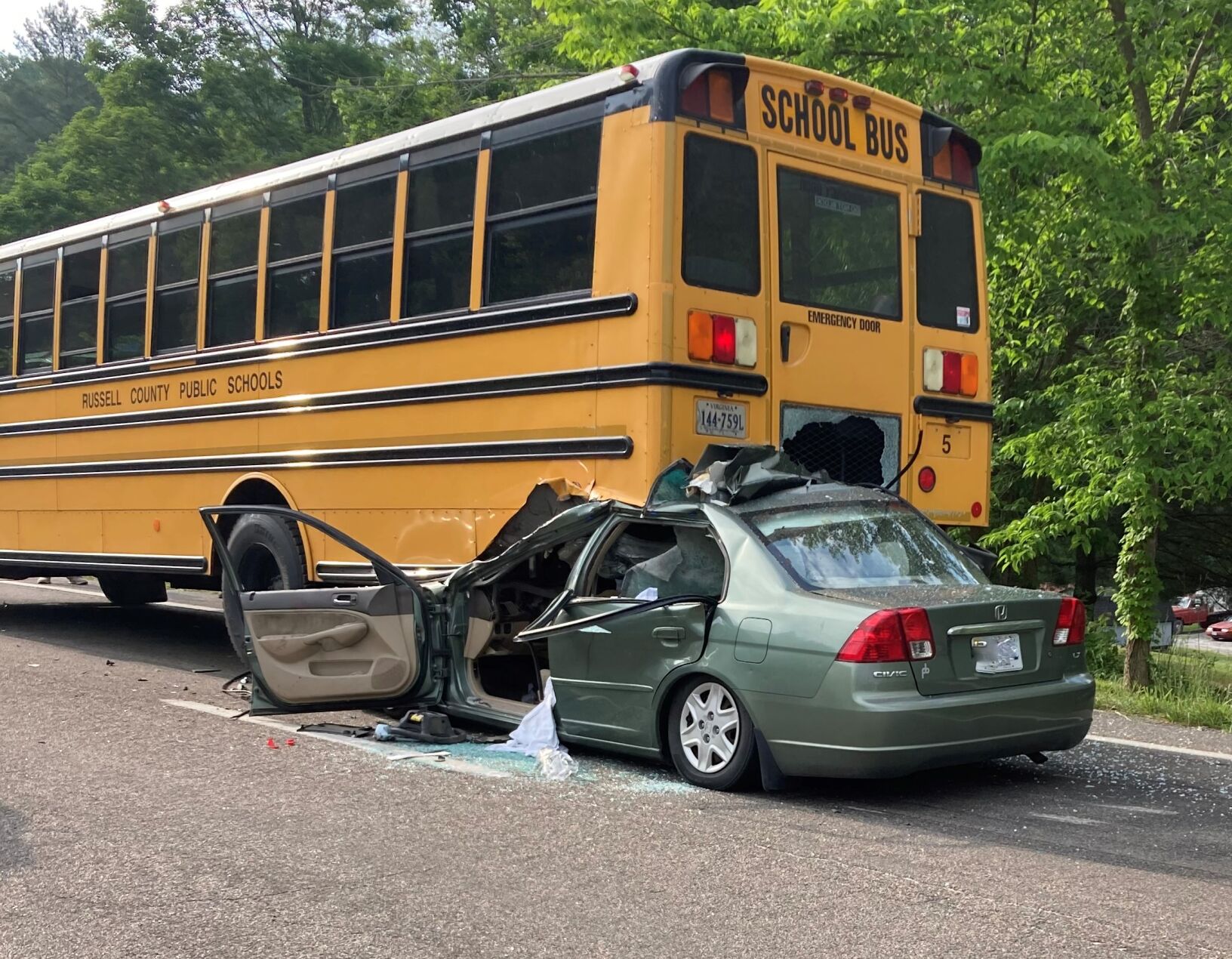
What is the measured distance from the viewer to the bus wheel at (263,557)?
9.40 meters

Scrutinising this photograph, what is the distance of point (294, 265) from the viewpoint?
9836mm

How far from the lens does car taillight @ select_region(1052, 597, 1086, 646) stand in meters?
6.67

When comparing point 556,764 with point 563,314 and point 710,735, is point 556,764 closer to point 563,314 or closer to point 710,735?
point 710,735

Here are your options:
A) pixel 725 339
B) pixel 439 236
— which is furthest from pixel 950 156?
pixel 439 236

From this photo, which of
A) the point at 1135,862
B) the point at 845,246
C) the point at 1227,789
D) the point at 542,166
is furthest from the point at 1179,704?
the point at 542,166

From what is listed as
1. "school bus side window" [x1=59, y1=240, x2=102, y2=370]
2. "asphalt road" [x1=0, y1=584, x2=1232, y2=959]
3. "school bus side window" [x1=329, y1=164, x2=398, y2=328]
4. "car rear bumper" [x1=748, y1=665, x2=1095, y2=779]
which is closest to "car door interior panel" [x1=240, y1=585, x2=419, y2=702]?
"asphalt road" [x1=0, y1=584, x2=1232, y2=959]

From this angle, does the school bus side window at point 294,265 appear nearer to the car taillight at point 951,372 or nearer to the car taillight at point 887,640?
the car taillight at point 951,372

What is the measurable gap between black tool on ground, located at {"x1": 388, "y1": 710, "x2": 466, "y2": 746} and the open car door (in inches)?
7.5

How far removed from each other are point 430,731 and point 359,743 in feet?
1.22

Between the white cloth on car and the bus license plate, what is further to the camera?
the bus license plate

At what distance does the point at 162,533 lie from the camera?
11.0 meters

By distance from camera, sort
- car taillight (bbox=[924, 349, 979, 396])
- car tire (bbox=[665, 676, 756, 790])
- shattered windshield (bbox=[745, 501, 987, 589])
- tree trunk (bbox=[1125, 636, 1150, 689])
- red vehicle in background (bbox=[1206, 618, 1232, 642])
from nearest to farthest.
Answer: car tire (bbox=[665, 676, 756, 790])
shattered windshield (bbox=[745, 501, 987, 589])
car taillight (bbox=[924, 349, 979, 396])
tree trunk (bbox=[1125, 636, 1150, 689])
red vehicle in background (bbox=[1206, 618, 1232, 642])

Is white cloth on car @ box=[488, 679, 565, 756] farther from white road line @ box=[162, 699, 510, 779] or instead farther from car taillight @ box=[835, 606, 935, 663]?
car taillight @ box=[835, 606, 935, 663]

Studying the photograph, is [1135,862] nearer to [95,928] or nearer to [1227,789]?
[1227,789]
